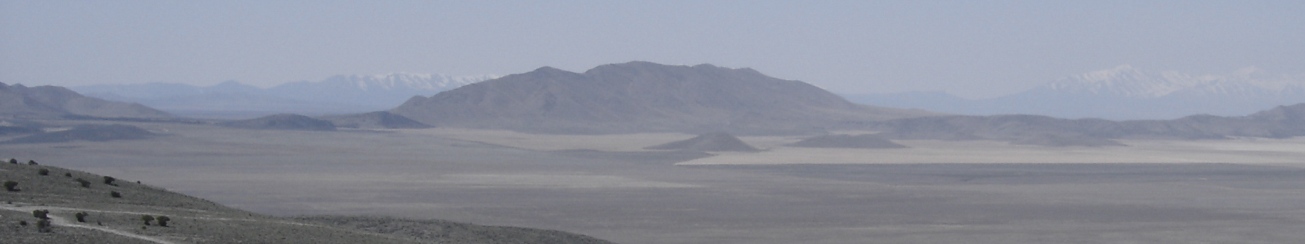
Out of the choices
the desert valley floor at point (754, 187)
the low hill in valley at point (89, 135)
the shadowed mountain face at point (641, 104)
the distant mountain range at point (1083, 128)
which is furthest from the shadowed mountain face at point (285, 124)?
the distant mountain range at point (1083, 128)

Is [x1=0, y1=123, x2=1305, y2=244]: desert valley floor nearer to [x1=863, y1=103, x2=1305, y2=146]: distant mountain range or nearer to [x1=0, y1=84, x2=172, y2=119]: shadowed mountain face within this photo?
[x1=863, y1=103, x2=1305, y2=146]: distant mountain range

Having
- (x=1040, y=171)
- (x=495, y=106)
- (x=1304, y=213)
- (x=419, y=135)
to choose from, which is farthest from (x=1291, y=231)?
(x=495, y=106)

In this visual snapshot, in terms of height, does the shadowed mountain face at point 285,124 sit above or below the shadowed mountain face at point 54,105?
below

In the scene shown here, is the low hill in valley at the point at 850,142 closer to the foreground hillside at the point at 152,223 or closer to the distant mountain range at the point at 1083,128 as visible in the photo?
the distant mountain range at the point at 1083,128

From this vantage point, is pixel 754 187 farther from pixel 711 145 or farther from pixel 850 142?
pixel 850 142

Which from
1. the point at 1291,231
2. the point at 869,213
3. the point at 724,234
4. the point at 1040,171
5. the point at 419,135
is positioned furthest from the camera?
the point at 419,135

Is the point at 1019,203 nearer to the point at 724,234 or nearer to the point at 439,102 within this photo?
→ the point at 724,234
